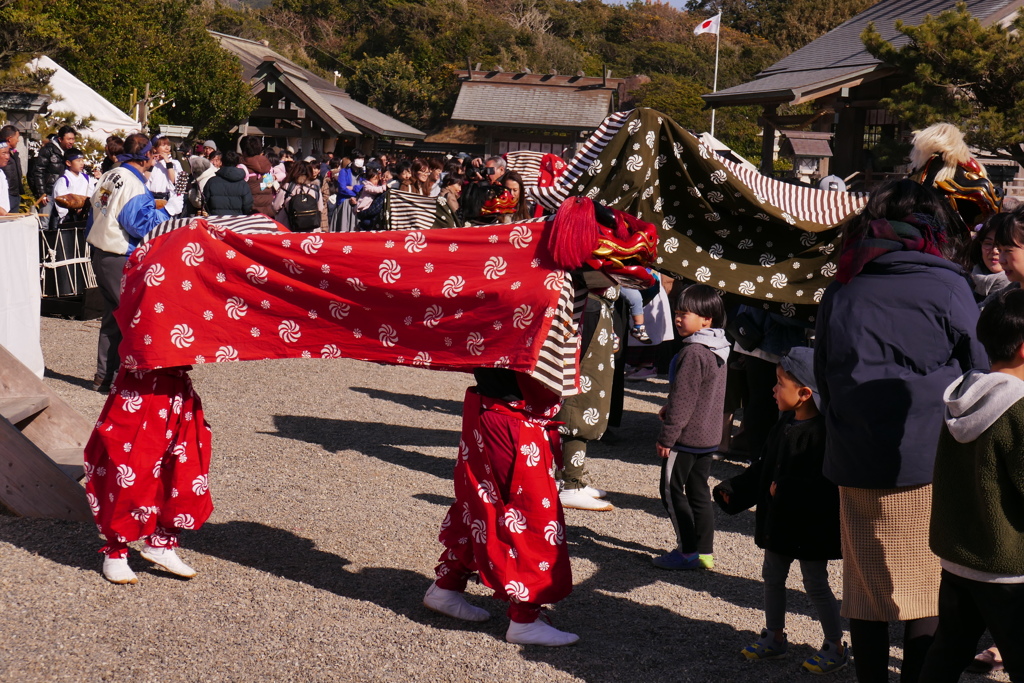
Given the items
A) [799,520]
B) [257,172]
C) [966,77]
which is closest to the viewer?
[799,520]

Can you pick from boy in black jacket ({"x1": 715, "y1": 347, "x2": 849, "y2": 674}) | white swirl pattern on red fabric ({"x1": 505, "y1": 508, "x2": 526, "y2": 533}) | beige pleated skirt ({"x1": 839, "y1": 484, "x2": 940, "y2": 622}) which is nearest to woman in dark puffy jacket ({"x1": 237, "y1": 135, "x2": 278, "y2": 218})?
white swirl pattern on red fabric ({"x1": 505, "y1": 508, "x2": 526, "y2": 533})

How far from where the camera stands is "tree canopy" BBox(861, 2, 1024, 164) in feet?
46.0

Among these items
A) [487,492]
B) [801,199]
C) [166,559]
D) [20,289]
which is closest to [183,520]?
[166,559]

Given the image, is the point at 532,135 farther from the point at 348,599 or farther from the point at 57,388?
the point at 348,599

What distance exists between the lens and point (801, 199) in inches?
197

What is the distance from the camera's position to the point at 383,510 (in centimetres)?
523

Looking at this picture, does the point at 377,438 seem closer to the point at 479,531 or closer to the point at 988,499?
the point at 479,531

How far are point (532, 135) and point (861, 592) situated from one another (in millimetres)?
29894

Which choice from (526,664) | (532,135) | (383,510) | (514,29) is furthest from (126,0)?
(514,29)

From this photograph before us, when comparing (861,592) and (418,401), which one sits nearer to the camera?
(861,592)

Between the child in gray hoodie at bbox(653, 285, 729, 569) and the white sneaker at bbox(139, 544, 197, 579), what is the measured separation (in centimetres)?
210

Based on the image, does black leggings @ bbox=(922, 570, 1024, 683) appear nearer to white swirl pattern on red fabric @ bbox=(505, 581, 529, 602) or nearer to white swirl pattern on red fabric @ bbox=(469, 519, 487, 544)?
white swirl pattern on red fabric @ bbox=(505, 581, 529, 602)

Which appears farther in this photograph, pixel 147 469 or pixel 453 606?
pixel 147 469

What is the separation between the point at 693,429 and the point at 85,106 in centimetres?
1611
